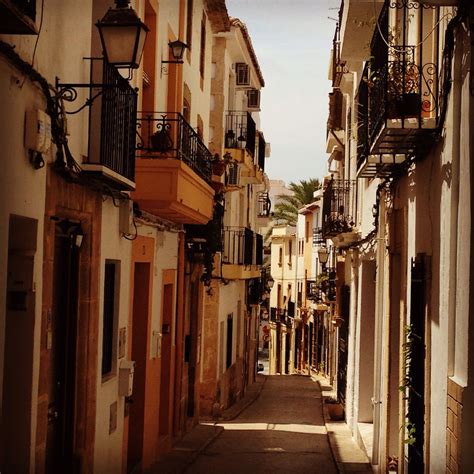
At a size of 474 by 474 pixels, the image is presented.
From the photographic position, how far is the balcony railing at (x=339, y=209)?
62.2 feet

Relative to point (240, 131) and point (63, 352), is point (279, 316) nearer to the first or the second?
→ point (240, 131)

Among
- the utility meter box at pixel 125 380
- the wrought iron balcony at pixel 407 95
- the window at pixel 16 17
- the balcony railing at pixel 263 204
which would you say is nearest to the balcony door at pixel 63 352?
the utility meter box at pixel 125 380

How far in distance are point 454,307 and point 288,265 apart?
48.0m

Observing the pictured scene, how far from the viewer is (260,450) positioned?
1480 centimetres

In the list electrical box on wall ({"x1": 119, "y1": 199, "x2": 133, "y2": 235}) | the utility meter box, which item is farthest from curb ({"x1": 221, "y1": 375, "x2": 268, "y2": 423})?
electrical box on wall ({"x1": 119, "y1": 199, "x2": 133, "y2": 235})

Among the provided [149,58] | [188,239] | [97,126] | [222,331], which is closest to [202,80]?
[188,239]

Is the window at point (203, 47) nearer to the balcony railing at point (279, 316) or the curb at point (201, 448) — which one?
the curb at point (201, 448)

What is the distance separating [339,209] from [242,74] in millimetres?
7874

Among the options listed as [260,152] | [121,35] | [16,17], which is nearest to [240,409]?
[260,152]

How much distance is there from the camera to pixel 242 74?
25.7 m

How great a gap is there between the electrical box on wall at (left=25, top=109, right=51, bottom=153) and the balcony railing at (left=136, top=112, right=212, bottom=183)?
3808mm

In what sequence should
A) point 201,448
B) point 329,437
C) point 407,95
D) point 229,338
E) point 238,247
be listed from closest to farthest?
point 407,95 < point 201,448 < point 329,437 < point 238,247 < point 229,338

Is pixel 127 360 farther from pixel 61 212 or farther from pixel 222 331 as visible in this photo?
pixel 222 331

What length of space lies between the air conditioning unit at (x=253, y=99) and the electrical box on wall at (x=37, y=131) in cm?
2374
